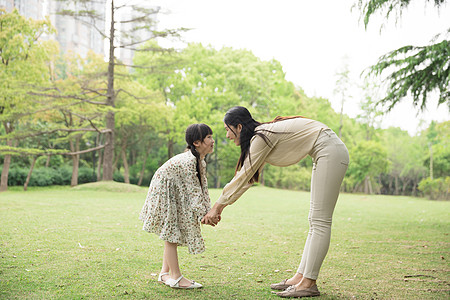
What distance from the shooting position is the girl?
3.20 m

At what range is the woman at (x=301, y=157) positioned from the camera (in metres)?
2.90

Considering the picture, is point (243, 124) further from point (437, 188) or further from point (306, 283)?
point (437, 188)

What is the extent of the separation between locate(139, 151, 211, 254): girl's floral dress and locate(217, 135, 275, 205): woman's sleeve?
333 millimetres

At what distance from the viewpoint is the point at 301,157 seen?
297 cm

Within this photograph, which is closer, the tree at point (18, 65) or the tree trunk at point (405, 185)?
the tree at point (18, 65)

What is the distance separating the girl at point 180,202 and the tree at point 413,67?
5139mm

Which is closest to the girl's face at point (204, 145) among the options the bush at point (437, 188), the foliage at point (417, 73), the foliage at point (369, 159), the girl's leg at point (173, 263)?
the girl's leg at point (173, 263)

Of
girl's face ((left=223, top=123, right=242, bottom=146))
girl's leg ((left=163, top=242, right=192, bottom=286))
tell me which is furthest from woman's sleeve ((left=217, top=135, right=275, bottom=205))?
girl's leg ((left=163, top=242, right=192, bottom=286))

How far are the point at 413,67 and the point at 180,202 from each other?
18.9ft

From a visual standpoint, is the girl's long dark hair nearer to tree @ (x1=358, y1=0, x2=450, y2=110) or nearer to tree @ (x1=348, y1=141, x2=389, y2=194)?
tree @ (x1=358, y1=0, x2=450, y2=110)

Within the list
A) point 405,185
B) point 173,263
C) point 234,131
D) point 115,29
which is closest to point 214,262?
point 173,263

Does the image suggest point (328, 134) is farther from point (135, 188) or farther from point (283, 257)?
point (135, 188)

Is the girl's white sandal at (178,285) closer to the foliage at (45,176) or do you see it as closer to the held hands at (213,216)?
the held hands at (213,216)

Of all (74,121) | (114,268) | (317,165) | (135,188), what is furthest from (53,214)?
(74,121)
